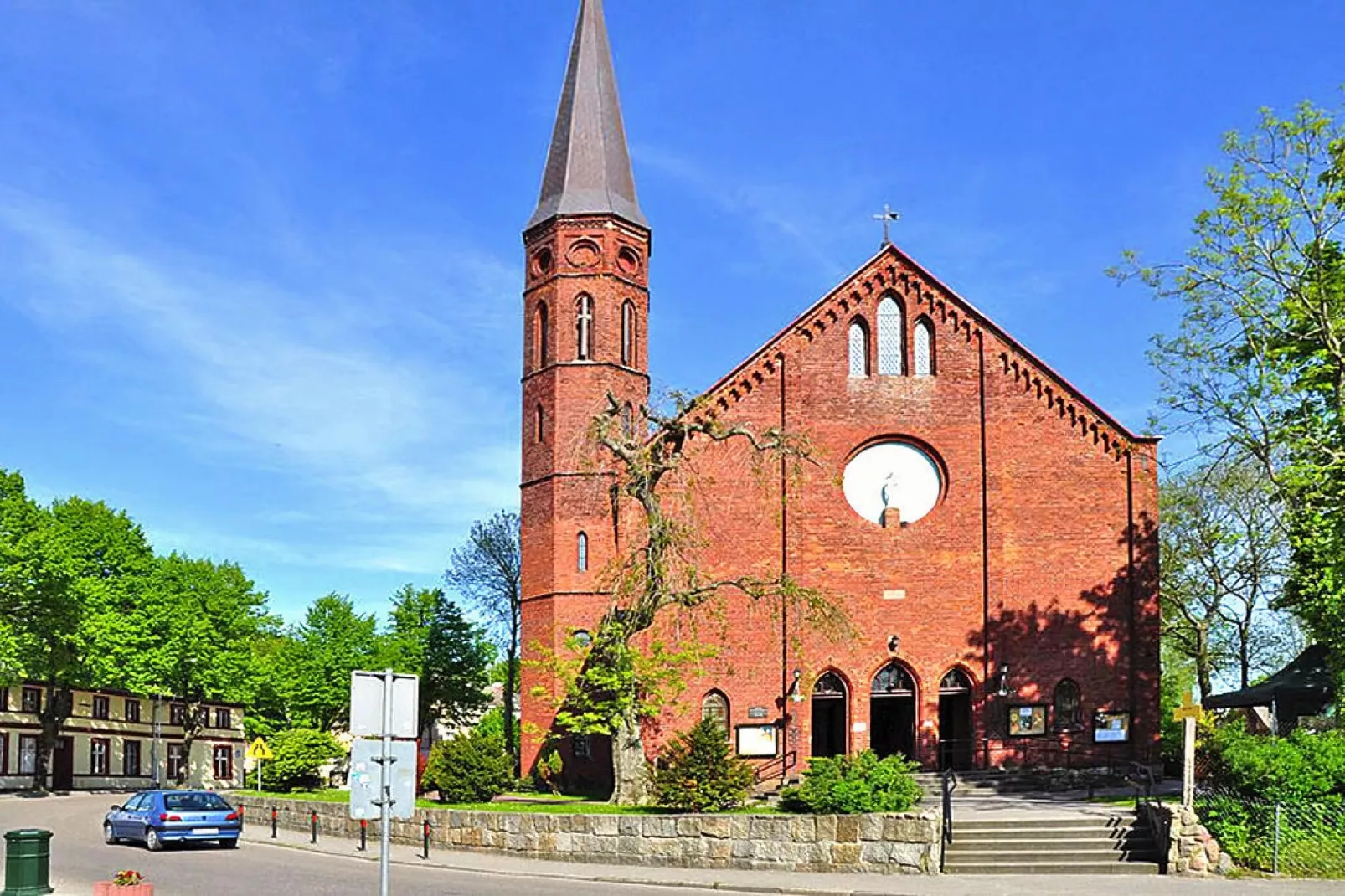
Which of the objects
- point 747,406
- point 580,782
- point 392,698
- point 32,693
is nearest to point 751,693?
point 580,782

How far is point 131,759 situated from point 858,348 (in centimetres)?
5284

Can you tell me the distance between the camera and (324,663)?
61469 mm

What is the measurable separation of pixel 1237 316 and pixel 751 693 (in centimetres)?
1394

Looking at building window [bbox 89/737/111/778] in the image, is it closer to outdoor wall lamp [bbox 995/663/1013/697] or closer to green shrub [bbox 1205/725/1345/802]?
outdoor wall lamp [bbox 995/663/1013/697]

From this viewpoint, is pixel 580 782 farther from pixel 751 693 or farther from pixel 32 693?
pixel 32 693

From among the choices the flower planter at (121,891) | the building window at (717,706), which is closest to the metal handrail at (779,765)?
the building window at (717,706)

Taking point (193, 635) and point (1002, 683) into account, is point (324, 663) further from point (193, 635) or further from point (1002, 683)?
point (1002, 683)

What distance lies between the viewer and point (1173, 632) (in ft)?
167

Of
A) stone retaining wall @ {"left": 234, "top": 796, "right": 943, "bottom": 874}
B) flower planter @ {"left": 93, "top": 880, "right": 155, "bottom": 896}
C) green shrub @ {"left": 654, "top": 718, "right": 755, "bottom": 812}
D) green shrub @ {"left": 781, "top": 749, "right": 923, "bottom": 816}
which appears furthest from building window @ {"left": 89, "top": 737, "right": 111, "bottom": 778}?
flower planter @ {"left": 93, "top": 880, "right": 155, "bottom": 896}

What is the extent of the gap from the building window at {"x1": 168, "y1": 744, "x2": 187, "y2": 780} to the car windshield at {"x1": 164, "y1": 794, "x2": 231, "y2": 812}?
47.2m

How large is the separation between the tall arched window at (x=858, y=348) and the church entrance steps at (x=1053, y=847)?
1406 cm

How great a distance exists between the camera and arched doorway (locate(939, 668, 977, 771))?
111ft

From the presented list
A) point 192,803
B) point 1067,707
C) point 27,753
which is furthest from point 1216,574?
point 27,753

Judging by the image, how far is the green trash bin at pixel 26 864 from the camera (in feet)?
52.2
